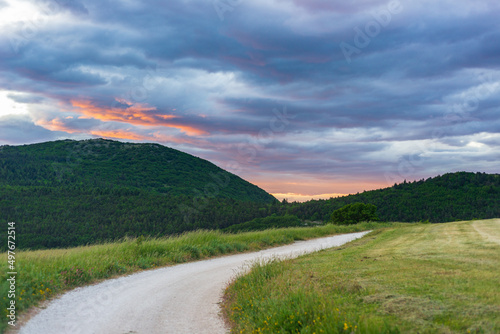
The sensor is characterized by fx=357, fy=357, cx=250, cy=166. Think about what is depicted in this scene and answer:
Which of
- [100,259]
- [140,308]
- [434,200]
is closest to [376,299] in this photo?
[140,308]

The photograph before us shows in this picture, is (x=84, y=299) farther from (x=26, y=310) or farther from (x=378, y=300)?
(x=378, y=300)

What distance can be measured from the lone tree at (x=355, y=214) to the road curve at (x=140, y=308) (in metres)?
51.9

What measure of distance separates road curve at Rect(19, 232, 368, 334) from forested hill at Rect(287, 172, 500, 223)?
73.7 metres

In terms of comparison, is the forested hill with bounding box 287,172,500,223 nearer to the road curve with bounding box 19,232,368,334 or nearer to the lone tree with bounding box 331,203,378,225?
the lone tree with bounding box 331,203,378,225

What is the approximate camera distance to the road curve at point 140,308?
8.45 m

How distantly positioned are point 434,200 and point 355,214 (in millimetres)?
37284

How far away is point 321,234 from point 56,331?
32137mm

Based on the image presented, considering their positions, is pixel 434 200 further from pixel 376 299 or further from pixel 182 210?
pixel 376 299

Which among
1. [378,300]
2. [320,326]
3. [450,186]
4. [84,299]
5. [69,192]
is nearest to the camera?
[320,326]

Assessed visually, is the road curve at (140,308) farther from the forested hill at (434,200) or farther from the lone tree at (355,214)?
the forested hill at (434,200)

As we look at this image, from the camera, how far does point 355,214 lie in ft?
209

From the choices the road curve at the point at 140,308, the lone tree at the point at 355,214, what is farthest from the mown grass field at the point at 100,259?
the lone tree at the point at 355,214

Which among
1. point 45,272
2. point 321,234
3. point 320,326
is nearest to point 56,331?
point 45,272

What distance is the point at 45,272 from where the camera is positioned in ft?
40.9
